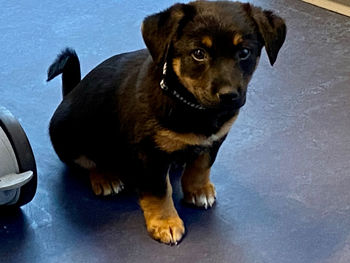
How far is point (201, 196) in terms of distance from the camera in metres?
2.56

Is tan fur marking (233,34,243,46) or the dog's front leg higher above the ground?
tan fur marking (233,34,243,46)

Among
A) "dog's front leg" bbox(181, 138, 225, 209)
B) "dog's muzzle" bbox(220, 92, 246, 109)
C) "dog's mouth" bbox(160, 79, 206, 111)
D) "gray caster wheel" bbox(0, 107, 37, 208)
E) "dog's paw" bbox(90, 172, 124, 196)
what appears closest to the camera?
"dog's muzzle" bbox(220, 92, 246, 109)

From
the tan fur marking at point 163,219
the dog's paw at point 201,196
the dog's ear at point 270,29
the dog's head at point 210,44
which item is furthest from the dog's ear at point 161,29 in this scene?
the dog's paw at point 201,196

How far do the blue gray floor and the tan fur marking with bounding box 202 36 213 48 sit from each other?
29.4 inches

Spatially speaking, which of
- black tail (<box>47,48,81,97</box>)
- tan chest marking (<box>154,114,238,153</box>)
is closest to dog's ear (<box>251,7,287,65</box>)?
tan chest marking (<box>154,114,238,153</box>)

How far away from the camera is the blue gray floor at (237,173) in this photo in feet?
7.88

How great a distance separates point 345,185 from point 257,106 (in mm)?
637

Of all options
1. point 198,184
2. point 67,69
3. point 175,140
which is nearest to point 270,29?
point 175,140

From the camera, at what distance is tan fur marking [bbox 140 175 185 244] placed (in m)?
2.38

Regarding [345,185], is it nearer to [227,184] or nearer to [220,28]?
[227,184]

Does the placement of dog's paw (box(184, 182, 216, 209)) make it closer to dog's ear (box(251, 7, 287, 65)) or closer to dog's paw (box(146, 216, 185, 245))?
dog's paw (box(146, 216, 185, 245))

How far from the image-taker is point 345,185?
268 cm

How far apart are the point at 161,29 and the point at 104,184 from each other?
2.47ft

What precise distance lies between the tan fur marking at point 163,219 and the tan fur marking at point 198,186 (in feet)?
0.47
